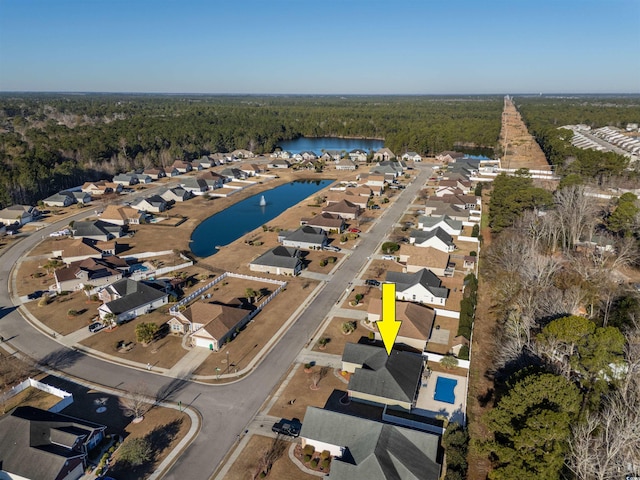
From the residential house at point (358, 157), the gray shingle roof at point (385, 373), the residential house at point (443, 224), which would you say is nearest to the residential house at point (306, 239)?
the residential house at point (443, 224)

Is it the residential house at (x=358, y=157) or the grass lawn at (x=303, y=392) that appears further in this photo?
the residential house at (x=358, y=157)

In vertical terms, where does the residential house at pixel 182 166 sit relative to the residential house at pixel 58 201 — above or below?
above

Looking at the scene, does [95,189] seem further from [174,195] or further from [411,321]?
[411,321]

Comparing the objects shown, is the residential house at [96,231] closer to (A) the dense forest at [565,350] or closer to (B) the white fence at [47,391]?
(B) the white fence at [47,391]

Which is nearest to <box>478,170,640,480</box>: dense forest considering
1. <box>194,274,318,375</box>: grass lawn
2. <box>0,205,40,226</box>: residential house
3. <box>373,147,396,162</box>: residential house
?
<box>194,274,318,375</box>: grass lawn

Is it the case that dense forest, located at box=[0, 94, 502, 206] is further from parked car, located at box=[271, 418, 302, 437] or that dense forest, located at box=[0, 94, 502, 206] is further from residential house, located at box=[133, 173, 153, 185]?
parked car, located at box=[271, 418, 302, 437]

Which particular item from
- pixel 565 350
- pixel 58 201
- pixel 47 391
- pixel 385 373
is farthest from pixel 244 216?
pixel 565 350

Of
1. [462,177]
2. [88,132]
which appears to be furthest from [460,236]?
[88,132]
